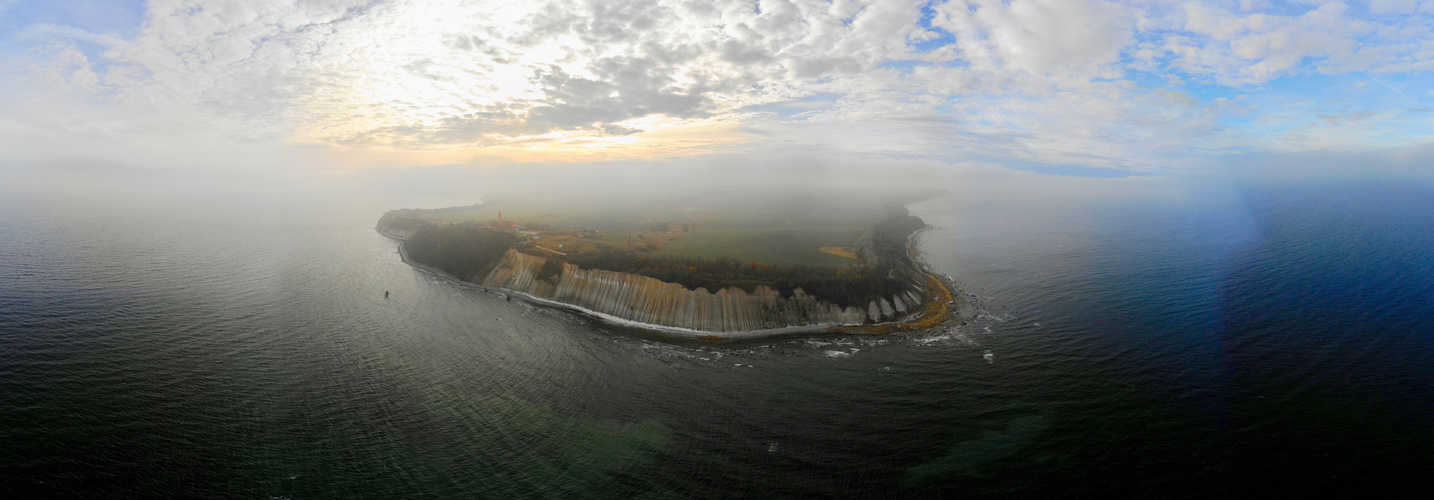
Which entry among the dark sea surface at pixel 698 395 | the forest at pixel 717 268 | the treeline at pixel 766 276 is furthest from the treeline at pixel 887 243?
the dark sea surface at pixel 698 395

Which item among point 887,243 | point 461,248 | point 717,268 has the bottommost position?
point 717,268

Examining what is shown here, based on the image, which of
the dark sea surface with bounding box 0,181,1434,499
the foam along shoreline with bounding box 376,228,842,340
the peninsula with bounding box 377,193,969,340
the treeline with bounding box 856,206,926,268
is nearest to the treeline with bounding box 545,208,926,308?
the peninsula with bounding box 377,193,969,340

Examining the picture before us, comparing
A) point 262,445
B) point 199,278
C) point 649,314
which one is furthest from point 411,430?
point 199,278

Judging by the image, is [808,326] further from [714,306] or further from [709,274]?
[709,274]

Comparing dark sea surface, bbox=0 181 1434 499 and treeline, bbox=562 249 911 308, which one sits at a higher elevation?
treeline, bbox=562 249 911 308

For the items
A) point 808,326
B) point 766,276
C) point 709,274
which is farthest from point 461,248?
point 808,326

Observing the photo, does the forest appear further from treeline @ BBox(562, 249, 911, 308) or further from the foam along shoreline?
the foam along shoreline
